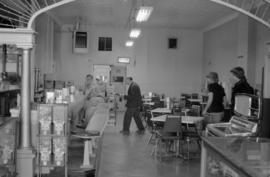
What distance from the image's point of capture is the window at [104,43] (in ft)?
53.4

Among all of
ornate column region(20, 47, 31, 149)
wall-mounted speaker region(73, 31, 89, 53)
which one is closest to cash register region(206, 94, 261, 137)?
ornate column region(20, 47, 31, 149)

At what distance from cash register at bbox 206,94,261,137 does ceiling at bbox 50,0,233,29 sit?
25.9ft

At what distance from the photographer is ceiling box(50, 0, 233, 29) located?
36.8ft

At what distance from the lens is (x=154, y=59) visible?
653 inches

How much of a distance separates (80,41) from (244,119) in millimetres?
12944

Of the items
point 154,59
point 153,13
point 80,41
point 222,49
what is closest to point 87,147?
point 153,13

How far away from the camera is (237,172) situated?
6.64 feet

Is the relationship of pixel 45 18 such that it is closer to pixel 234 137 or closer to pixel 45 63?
pixel 45 63

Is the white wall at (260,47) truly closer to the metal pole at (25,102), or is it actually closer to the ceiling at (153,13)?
the ceiling at (153,13)

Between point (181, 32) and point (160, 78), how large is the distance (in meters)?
2.41

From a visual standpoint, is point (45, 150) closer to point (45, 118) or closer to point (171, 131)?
point (45, 118)

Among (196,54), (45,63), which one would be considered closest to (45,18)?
(45,63)

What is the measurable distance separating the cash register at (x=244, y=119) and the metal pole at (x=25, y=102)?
247 centimetres

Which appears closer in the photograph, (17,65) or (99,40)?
(17,65)
